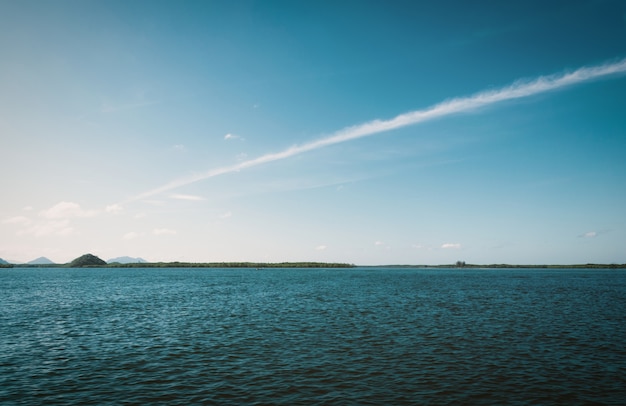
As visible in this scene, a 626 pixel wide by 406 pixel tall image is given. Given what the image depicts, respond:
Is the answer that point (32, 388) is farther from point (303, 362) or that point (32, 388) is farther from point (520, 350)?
point (520, 350)

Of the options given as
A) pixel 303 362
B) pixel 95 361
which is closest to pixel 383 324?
pixel 303 362

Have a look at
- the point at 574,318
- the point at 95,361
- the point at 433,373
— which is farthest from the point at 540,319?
the point at 95,361

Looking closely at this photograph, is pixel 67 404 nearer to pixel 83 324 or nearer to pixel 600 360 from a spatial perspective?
pixel 83 324

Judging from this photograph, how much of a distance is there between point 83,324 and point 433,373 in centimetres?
4156

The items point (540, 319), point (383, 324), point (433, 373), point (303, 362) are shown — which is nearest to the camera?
point (433, 373)

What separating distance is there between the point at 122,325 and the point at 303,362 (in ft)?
90.3

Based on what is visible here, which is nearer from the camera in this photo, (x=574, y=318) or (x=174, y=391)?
(x=174, y=391)

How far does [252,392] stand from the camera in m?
20.2

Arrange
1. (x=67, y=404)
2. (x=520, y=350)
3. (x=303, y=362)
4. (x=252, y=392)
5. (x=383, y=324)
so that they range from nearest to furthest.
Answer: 1. (x=67, y=404)
2. (x=252, y=392)
3. (x=303, y=362)
4. (x=520, y=350)
5. (x=383, y=324)

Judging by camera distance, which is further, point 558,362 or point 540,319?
point 540,319

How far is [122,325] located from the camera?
41219 mm

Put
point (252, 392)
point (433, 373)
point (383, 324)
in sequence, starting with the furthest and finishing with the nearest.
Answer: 1. point (383, 324)
2. point (433, 373)
3. point (252, 392)

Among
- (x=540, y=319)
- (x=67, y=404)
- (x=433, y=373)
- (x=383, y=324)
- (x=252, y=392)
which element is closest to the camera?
(x=67, y=404)

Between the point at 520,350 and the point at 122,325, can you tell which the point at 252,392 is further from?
the point at 122,325
